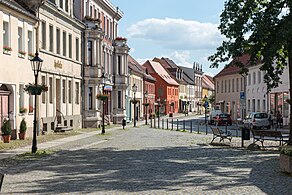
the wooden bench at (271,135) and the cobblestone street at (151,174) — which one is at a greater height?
the wooden bench at (271,135)

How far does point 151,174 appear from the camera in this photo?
15586mm

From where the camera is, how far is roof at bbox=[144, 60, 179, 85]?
118 metres

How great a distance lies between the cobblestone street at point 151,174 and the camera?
12.8 metres

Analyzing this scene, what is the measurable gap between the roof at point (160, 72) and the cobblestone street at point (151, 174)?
94914 mm

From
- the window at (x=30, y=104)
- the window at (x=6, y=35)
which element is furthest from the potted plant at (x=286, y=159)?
the window at (x=30, y=104)

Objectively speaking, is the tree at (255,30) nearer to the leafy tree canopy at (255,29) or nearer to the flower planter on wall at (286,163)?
the leafy tree canopy at (255,29)

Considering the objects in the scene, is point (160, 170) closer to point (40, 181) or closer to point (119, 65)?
point (40, 181)

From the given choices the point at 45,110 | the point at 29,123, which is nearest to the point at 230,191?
the point at 29,123

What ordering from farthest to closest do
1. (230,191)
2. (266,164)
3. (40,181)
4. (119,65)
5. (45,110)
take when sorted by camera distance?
(119,65) < (45,110) < (266,164) < (40,181) < (230,191)

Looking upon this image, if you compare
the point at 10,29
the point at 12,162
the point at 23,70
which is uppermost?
the point at 10,29

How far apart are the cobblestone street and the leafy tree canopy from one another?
14.8ft

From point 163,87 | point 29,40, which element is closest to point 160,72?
point 163,87

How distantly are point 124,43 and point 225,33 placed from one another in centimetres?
3980

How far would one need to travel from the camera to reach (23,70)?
32375 millimetres
